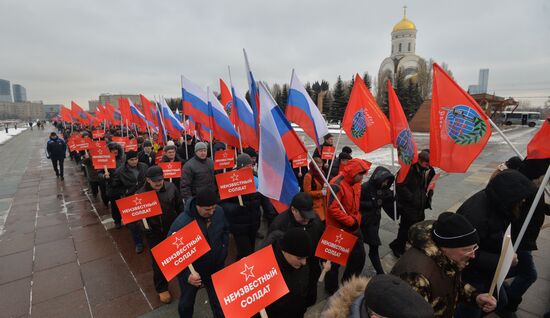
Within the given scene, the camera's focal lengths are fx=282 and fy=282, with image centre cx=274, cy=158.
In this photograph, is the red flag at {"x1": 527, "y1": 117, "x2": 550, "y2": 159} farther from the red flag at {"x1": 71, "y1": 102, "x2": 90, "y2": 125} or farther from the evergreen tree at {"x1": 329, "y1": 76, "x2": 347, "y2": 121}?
the evergreen tree at {"x1": 329, "y1": 76, "x2": 347, "y2": 121}

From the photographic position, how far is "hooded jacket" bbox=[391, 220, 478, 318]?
1.70 meters

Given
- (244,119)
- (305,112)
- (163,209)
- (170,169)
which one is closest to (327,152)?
(305,112)

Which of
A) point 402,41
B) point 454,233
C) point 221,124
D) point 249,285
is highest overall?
point 402,41

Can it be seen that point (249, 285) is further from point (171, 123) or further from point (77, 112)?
point (77, 112)

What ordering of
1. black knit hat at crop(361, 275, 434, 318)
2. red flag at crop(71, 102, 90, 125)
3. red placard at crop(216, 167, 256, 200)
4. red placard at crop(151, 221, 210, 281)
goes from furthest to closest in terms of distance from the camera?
1. red flag at crop(71, 102, 90, 125)
2. red placard at crop(216, 167, 256, 200)
3. red placard at crop(151, 221, 210, 281)
4. black knit hat at crop(361, 275, 434, 318)

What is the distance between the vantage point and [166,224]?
12.2 ft

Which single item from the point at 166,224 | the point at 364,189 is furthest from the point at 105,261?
the point at 364,189

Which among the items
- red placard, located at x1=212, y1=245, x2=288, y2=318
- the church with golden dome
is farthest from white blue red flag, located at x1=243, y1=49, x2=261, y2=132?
the church with golden dome

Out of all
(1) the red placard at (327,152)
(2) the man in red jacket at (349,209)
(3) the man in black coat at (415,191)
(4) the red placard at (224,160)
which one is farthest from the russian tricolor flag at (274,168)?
(1) the red placard at (327,152)

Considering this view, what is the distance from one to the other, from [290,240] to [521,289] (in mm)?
2944

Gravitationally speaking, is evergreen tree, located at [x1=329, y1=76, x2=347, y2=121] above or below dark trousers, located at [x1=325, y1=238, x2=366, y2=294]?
above

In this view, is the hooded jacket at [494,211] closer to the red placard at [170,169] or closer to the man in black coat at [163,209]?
the man in black coat at [163,209]

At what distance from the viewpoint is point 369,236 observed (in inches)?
148

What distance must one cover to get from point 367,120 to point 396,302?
14.4 ft
